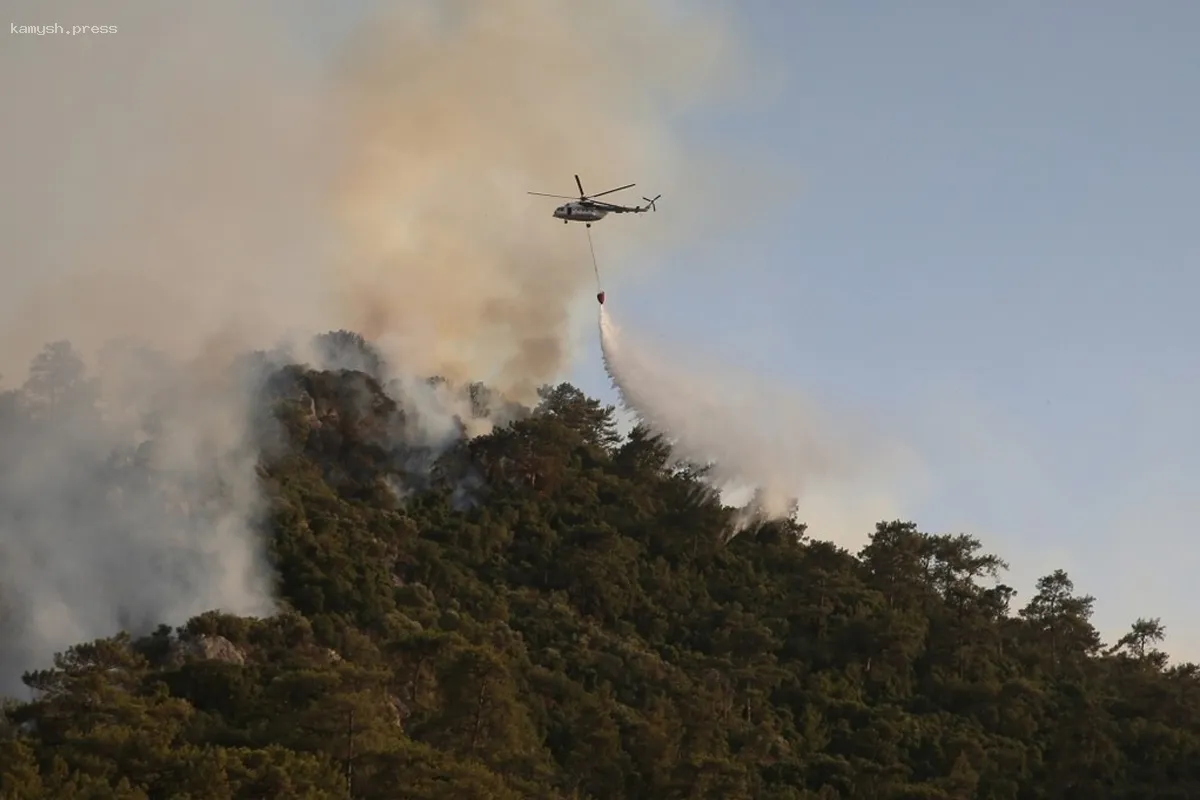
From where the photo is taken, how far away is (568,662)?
104 metres

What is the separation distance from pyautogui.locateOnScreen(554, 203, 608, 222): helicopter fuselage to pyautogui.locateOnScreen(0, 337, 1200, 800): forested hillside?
88.9ft

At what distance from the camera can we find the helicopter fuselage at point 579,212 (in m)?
92.1

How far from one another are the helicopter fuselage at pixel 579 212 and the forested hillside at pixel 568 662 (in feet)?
88.9

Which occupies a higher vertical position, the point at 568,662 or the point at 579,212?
the point at 579,212

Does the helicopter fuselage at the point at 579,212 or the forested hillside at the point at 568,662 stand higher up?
the helicopter fuselage at the point at 579,212

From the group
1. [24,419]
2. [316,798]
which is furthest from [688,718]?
[24,419]

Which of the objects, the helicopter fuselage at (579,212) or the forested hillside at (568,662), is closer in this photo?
the forested hillside at (568,662)

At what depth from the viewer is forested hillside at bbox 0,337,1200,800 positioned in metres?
67.5

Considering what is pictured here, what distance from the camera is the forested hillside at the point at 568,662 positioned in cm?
6750

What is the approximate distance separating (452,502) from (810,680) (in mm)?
37433

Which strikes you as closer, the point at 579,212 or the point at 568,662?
the point at 579,212

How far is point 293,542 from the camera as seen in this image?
357ft

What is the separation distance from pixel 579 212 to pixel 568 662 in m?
32.6

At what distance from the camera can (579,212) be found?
9212 cm
